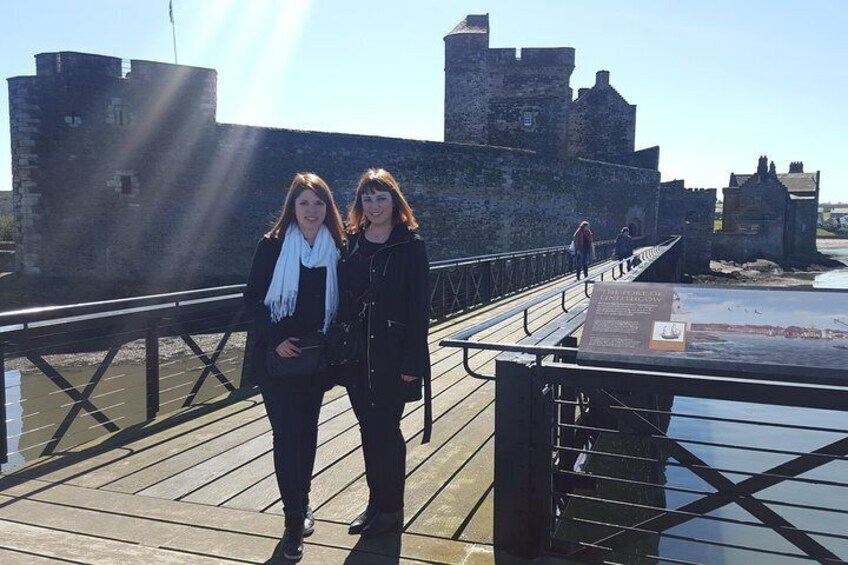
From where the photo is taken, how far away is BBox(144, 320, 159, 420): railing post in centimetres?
445

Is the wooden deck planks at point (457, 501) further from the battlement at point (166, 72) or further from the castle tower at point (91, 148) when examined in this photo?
the battlement at point (166, 72)

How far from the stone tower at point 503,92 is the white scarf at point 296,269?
957 inches

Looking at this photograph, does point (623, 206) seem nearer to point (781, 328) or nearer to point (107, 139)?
point (107, 139)

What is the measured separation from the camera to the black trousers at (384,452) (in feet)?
9.13

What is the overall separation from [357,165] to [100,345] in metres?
9.75

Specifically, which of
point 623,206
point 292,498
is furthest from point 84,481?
point 623,206

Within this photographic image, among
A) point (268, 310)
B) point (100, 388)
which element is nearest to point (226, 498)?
point (268, 310)

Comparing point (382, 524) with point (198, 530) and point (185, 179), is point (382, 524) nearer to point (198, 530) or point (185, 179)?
point (198, 530)

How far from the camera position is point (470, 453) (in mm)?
3748

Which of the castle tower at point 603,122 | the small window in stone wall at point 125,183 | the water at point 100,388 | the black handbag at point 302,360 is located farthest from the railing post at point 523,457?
the castle tower at point 603,122

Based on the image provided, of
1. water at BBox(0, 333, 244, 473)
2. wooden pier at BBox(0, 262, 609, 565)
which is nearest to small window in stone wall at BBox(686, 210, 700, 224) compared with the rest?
water at BBox(0, 333, 244, 473)

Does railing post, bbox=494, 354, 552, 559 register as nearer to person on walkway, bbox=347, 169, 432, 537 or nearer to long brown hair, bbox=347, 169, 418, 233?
person on walkway, bbox=347, 169, 432, 537

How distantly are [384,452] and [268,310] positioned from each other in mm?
745

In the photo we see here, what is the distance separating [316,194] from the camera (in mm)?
2803
